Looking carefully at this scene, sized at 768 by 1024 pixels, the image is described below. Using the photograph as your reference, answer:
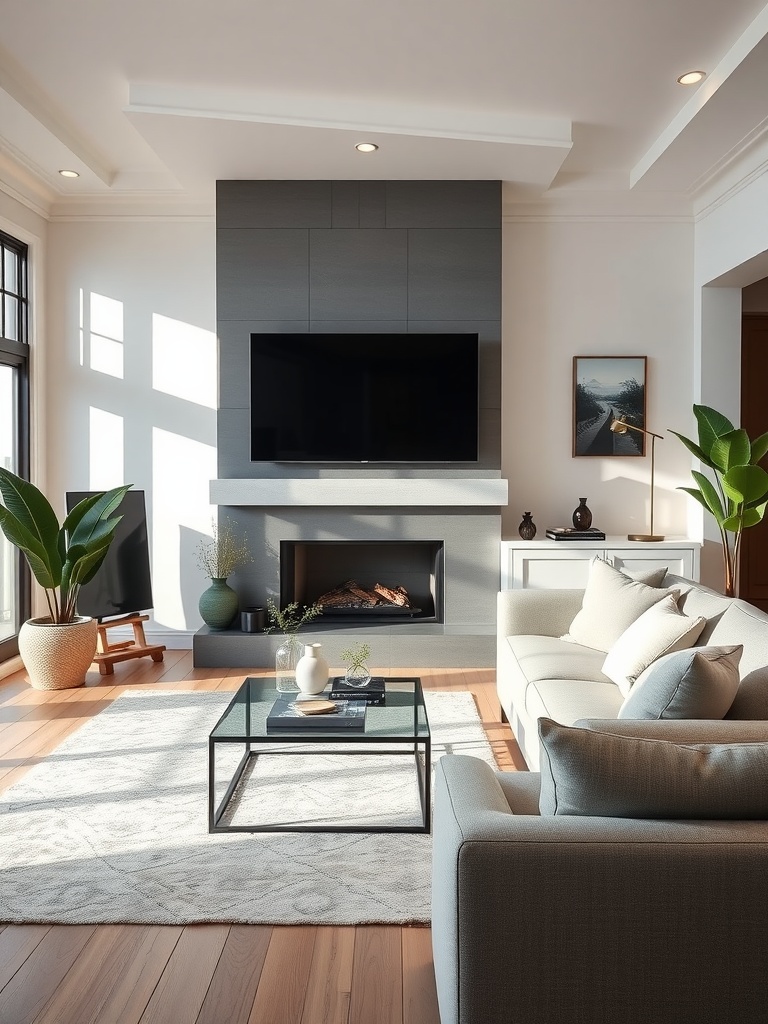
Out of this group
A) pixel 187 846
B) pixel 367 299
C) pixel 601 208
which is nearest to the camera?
pixel 187 846

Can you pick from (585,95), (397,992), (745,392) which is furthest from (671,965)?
(745,392)

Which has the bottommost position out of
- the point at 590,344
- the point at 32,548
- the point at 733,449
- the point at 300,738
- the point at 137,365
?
the point at 300,738

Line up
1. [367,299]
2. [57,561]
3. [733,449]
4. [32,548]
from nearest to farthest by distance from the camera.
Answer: [32,548] < [57,561] < [733,449] < [367,299]

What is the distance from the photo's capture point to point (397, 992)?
1.98m

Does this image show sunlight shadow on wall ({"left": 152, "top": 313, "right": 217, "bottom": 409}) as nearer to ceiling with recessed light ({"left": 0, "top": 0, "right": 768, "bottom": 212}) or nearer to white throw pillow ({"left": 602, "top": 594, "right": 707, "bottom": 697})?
ceiling with recessed light ({"left": 0, "top": 0, "right": 768, "bottom": 212})

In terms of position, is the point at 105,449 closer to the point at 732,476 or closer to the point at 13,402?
the point at 13,402

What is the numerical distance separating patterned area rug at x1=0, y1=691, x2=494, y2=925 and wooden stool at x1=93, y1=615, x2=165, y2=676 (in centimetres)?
124

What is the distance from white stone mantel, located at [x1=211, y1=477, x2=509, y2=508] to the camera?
529 cm

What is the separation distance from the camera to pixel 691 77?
397 cm

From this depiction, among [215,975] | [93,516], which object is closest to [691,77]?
[93,516]

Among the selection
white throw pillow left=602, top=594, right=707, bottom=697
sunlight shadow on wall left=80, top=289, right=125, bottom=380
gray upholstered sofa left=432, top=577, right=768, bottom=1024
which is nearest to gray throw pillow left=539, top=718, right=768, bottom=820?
gray upholstered sofa left=432, top=577, right=768, bottom=1024

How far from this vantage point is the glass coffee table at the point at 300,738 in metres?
2.81

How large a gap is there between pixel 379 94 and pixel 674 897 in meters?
3.93

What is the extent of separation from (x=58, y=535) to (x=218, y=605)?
1.05 meters
